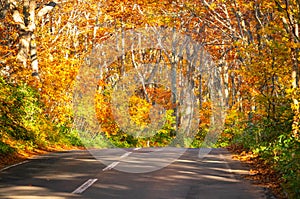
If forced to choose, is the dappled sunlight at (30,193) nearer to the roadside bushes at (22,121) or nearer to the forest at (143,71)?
the forest at (143,71)

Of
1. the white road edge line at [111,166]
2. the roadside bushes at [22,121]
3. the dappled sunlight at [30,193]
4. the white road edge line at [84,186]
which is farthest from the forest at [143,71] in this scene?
the dappled sunlight at [30,193]

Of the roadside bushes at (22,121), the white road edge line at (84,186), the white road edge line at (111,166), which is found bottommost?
the white road edge line at (84,186)

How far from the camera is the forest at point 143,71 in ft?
53.6

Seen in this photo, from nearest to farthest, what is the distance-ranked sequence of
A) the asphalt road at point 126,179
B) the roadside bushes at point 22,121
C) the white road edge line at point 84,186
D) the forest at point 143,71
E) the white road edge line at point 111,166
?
the asphalt road at point 126,179 < the white road edge line at point 84,186 < the white road edge line at point 111,166 < the forest at point 143,71 < the roadside bushes at point 22,121

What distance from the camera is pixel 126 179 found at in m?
12.9

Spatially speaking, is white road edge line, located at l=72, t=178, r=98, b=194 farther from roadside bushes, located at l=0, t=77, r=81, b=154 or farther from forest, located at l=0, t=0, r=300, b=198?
roadside bushes, located at l=0, t=77, r=81, b=154

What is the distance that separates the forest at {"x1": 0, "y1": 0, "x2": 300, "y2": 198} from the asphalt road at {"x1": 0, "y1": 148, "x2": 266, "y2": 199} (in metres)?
1.35

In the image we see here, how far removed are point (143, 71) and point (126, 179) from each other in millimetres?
40598

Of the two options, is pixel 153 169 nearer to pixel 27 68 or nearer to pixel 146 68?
pixel 27 68

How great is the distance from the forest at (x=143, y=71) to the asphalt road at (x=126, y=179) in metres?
1.35

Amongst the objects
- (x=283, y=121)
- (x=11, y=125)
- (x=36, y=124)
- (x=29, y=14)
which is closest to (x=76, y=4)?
(x=29, y=14)

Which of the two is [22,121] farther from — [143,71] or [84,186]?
[143,71]

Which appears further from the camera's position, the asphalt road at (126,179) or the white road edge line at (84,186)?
the white road edge line at (84,186)

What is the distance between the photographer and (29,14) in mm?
25703
